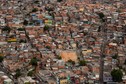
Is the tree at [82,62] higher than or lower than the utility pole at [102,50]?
higher

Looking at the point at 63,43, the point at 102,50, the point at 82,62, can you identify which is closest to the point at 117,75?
the point at 82,62

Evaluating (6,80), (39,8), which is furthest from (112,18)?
(6,80)

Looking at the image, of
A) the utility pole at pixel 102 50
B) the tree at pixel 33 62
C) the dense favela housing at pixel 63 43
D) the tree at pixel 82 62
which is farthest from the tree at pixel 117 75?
the tree at pixel 33 62

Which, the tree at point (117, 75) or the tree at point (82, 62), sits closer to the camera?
the tree at point (117, 75)

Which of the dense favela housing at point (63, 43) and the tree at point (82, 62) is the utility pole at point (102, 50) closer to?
the dense favela housing at point (63, 43)

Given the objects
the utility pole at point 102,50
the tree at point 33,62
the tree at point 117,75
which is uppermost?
the tree at point 33,62

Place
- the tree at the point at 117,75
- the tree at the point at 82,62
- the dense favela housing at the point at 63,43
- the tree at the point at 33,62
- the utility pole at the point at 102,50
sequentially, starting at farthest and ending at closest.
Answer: the tree at the point at 82,62 < the tree at the point at 33,62 < the utility pole at the point at 102,50 < the dense favela housing at the point at 63,43 < the tree at the point at 117,75

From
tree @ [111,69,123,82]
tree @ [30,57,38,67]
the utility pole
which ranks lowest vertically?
the utility pole

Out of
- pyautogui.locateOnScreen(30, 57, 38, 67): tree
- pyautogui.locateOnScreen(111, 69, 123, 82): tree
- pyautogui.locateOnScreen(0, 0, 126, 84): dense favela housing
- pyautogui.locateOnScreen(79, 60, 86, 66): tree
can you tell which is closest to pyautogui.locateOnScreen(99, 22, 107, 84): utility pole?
pyautogui.locateOnScreen(0, 0, 126, 84): dense favela housing

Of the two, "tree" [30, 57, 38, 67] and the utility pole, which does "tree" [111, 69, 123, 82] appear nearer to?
the utility pole
